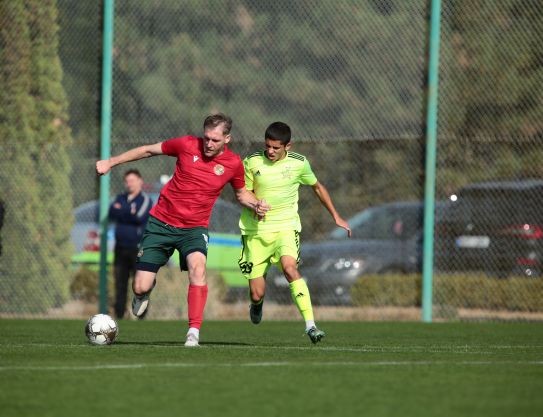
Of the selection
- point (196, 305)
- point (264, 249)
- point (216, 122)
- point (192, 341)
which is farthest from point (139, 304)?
point (216, 122)

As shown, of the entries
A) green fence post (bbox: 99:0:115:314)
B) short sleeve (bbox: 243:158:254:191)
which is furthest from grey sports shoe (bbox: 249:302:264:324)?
green fence post (bbox: 99:0:115:314)

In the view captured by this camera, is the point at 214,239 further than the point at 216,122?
Yes

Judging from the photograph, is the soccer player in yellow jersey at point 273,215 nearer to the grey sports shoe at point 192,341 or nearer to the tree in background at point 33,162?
the grey sports shoe at point 192,341

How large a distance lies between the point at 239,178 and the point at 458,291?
6.73 metres

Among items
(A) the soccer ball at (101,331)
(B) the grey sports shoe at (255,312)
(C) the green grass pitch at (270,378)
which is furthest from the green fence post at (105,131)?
(A) the soccer ball at (101,331)

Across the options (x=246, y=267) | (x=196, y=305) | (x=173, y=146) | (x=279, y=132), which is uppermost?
(x=279, y=132)

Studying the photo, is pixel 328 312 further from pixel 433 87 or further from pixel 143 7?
pixel 143 7

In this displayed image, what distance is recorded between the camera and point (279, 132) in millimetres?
10797

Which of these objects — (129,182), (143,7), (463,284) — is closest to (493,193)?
(463,284)

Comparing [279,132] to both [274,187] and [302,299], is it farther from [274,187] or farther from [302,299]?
[302,299]

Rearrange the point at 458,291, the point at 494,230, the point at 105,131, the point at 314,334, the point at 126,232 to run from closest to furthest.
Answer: the point at 314,334
the point at 494,230
the point at 458,291
the point at 126,232
the point at 105,131

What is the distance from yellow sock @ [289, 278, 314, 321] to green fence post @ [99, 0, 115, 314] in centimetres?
712

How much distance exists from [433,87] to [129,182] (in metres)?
4.41

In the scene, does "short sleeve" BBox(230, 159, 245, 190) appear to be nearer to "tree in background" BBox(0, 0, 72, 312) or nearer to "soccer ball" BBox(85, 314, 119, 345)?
"soccer ball" BBox(85, 314, 119, 345)
